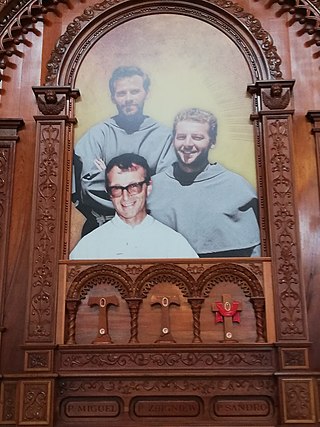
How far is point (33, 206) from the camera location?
544 centimetres

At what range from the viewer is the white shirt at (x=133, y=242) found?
5.37 meters

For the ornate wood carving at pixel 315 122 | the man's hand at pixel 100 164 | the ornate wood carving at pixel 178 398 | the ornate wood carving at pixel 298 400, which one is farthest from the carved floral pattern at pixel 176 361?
the ornate wood carving at pixel 315 122

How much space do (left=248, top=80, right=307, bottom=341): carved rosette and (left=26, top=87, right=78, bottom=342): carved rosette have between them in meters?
1.92

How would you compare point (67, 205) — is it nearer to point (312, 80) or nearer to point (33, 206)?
point (33, 206)

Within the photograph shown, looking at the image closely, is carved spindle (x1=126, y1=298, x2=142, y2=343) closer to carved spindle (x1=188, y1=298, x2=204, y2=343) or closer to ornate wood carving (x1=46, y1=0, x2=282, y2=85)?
carved spindle (x1=188, y1=298, x2=204, y2=343)

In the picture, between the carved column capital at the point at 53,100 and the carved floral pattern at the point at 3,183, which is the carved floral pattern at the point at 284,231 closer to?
the carved column capital at the point at 53,100

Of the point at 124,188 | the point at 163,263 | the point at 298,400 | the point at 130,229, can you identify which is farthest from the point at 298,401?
the point at 124,188

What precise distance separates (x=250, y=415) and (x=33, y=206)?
271cm

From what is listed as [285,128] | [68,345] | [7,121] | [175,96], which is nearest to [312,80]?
[285,128]

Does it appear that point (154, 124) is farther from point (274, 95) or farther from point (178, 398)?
point (178, 398)

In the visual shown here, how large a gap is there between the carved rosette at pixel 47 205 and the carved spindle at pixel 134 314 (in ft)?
2.28

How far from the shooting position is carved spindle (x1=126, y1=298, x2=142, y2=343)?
5105 mm

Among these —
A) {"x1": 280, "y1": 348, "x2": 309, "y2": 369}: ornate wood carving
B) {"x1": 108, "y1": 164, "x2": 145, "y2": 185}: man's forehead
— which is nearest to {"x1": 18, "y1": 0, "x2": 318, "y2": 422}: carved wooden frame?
{"x1": 280, "y1": 348, "x2": 309, "y2": 369}: ornate wood carving

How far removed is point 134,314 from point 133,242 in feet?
2.24
